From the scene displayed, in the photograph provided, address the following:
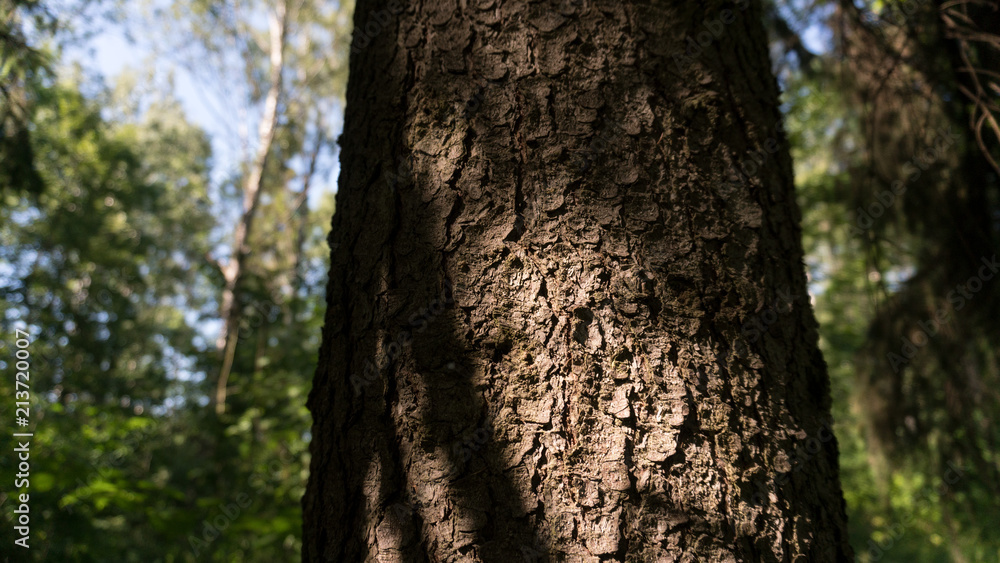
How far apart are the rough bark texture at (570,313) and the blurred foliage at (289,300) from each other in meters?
1.49

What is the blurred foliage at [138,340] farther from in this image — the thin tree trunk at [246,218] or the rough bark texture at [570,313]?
the rough bark texture at [570,313]

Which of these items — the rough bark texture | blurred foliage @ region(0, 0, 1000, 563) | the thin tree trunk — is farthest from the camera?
the thin tree trunk

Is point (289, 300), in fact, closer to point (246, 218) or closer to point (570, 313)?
point (246, 218)

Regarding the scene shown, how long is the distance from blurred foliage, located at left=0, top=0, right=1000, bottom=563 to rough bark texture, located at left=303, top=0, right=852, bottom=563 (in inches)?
58.6

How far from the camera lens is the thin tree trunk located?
6.38 m

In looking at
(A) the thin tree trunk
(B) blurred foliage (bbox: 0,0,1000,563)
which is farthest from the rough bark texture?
(A) the thin tree trunk

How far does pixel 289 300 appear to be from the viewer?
590 centimetres

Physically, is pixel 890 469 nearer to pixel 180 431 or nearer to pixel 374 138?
pixel 374 138

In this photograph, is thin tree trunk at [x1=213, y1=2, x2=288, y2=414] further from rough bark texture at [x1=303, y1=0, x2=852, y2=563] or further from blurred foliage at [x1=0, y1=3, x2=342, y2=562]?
rough bark texture at [x1=303, y1=0, x2=852, y2=563]

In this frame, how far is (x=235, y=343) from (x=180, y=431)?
3.37 meters

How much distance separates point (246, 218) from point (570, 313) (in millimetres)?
10085

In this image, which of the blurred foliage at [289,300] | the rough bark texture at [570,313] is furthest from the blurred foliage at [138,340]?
the rough bark texture at [570,313]

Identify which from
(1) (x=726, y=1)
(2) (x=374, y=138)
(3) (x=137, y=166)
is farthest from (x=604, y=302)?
(3) (x=137, y=166)

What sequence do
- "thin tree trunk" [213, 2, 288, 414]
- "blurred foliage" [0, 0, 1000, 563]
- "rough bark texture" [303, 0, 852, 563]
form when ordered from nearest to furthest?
"rough bark texture" [303, 0, 852, 563], "blurred foliage" [0, 0, 1000, 563], "thin tree trunk" [213, 2, 288, 414]
